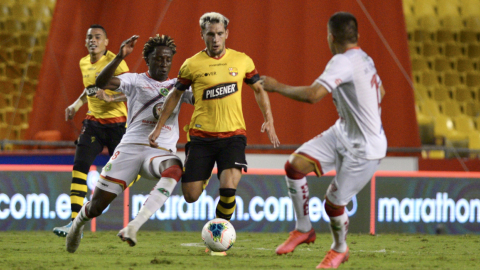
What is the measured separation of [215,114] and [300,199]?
1.26 metres

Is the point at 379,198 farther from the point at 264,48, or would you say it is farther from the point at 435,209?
the point at 264,48

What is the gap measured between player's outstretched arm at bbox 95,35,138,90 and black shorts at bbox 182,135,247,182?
3.06 ft

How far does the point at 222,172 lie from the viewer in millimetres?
6012

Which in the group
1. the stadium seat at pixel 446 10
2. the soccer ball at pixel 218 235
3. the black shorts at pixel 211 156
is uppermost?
the stadium seat at pixel 446 10

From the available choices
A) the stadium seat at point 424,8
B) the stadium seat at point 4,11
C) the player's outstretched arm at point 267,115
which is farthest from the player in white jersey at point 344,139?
the stadium seat at point 424,8

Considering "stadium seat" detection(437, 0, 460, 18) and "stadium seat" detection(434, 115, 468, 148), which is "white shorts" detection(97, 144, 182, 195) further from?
"stadium seat" detection(437, 0, 460, 18)

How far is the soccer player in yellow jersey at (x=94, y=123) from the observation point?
7516mm

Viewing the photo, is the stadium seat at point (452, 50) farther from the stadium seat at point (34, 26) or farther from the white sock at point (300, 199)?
the white sock at point (300, 199)

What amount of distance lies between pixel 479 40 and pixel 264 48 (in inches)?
309

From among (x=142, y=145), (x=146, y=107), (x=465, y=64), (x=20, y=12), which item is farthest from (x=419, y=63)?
(x=142, y=145)

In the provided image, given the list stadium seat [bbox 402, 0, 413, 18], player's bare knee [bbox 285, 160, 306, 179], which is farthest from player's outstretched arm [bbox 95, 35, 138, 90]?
stadium seat [bbox 402, 0, 413, 18]

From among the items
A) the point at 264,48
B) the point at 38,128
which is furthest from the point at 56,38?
the point at 264,48

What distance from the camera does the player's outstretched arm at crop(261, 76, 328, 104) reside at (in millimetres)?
4762

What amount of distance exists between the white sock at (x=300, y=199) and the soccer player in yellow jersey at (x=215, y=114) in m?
0.87
